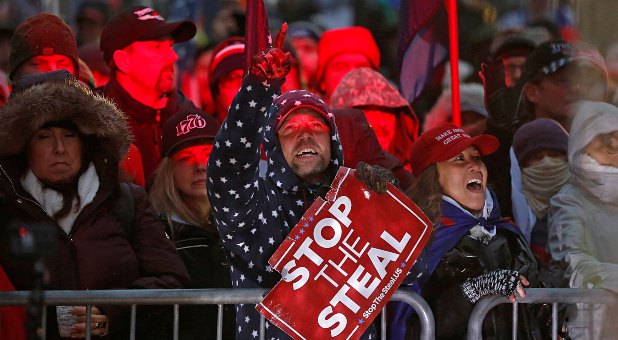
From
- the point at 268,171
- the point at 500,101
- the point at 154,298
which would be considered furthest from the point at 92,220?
the point at 500,101

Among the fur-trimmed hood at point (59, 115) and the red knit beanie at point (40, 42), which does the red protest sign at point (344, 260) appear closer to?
the fur-trimmed hood at point (59, 115)

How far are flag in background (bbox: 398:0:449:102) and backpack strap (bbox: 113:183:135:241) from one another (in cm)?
269

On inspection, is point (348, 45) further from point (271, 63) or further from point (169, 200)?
point (271, 63)

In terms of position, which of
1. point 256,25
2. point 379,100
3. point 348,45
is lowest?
point 379,100

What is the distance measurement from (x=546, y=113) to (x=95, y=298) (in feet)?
11.0

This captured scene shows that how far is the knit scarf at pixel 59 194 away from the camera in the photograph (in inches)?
206

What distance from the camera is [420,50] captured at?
25.4 ft

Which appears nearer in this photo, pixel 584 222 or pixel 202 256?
pixel 202 256

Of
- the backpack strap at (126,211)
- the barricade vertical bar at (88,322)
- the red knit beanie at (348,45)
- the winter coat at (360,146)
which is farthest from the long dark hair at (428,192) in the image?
the red knit beanie at (348,45)

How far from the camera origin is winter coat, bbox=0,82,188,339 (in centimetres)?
514

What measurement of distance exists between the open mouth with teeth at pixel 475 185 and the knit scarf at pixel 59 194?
1708mm

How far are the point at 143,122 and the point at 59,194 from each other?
4.75 ft

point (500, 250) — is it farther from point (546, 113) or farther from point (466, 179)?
point (546, 113)

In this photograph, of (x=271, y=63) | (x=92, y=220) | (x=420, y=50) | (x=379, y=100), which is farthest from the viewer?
(x=420, y=50)
